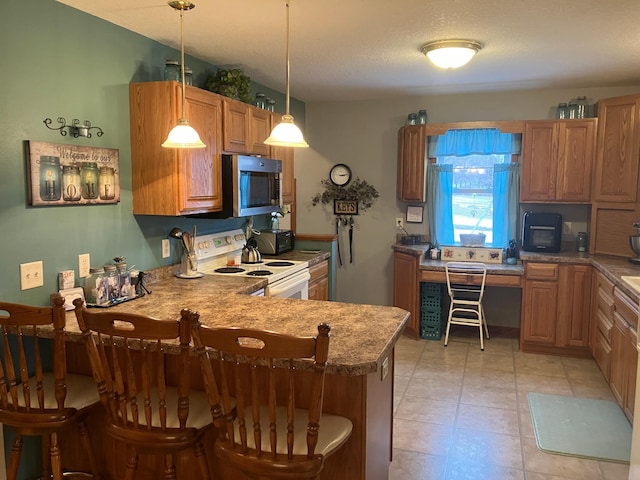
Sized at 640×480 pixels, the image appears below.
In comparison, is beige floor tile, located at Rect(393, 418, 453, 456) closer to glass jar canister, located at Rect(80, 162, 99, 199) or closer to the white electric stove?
the white electric stove

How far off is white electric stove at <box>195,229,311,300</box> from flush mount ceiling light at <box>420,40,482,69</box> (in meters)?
1.77

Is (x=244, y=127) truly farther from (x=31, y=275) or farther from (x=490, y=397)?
(x=490, y=397)

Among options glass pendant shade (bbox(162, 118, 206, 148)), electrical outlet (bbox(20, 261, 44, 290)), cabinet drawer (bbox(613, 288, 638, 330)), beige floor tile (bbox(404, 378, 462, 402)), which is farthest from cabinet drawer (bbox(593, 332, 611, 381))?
electrical outlet (bbox(20, 261, 44, 290))

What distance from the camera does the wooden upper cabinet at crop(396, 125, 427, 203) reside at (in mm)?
5000

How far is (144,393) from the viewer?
181 centimetres

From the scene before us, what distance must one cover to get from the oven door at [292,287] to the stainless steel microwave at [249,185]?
53cm

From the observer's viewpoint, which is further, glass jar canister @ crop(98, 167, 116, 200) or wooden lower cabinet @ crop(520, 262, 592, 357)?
wooden lower cabinet @ crop(520, 262, 592, 357)

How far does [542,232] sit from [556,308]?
2.35 ft

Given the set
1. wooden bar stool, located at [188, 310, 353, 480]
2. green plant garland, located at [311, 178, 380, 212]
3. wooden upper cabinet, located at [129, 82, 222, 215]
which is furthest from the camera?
green plant garland, located at [311, 178, 380, 212]

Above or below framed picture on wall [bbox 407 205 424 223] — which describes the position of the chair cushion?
below

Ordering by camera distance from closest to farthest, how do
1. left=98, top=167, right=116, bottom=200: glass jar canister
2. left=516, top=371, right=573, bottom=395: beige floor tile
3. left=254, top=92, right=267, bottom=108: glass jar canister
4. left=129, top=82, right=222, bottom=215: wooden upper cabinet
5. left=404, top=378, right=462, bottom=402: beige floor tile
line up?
left=98, top=167, right=116, bottom=200: glass jar canister < left=129, top=82, right=222, bottom=215: wooden upper cabinet < left=404, top=378, right=462, bottom=402: beige floor tile < left=516, top=371, right=573, bottom=395: beige floor tile < left=254, top=92, right=267, bottom=108: glass jar canister

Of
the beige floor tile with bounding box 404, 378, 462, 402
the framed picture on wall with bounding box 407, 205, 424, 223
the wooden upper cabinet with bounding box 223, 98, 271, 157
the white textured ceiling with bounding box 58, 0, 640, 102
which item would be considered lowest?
the beige floor tile with bounding box 404, 378, 462, 402

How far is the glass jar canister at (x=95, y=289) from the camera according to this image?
2.55 metres

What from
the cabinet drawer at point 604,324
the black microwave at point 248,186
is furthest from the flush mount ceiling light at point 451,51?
the cabinet drawer at point 604,324
